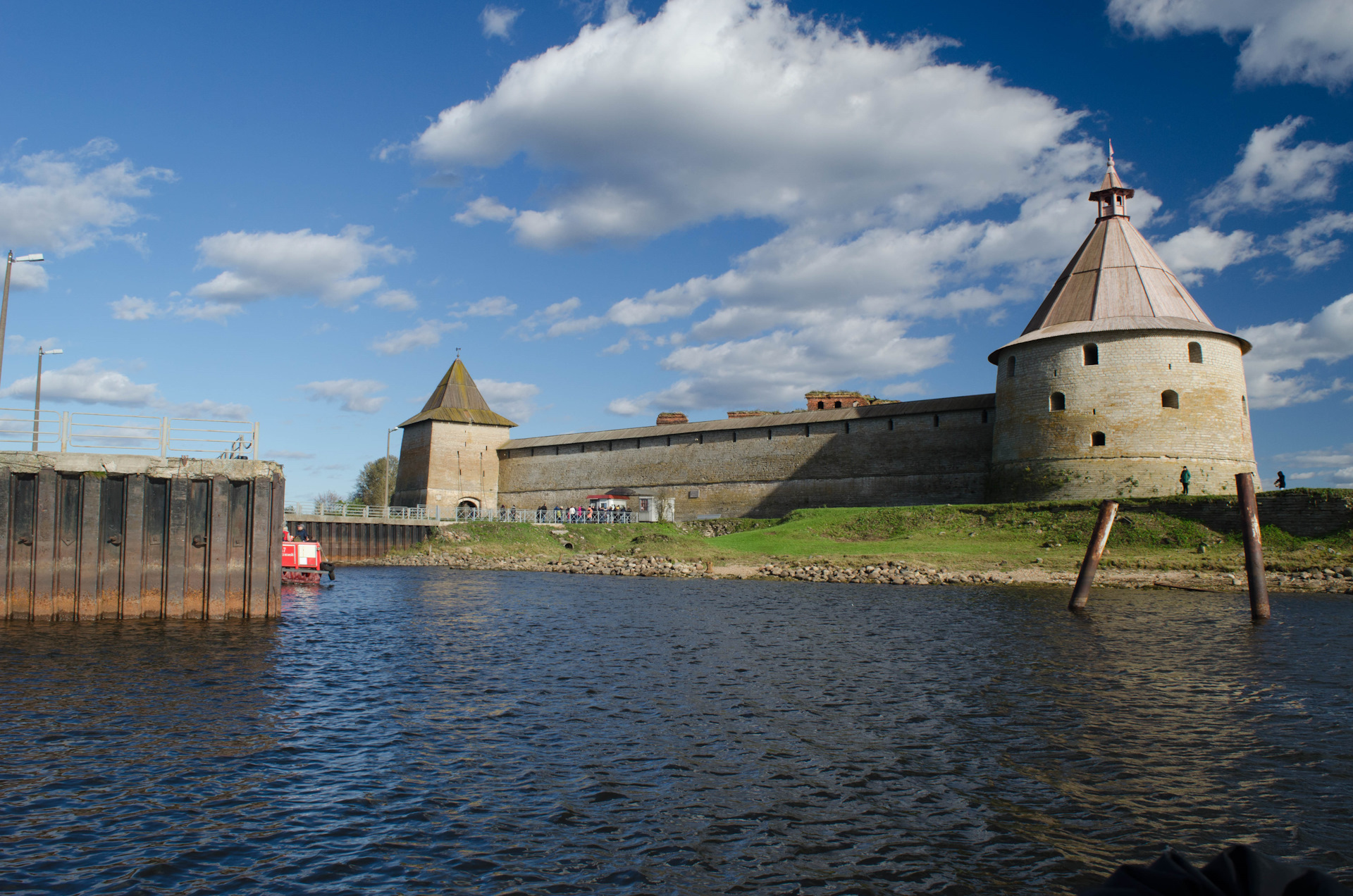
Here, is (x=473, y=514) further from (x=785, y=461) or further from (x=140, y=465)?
(x=140, y=465)

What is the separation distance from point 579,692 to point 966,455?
3089cm

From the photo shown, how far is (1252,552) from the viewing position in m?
16.1

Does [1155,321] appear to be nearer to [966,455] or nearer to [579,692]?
[966,455]

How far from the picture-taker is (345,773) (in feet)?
23.6

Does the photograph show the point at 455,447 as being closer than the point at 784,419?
No

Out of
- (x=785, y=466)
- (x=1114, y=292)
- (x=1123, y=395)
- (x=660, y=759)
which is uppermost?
(x=1114, y=292)

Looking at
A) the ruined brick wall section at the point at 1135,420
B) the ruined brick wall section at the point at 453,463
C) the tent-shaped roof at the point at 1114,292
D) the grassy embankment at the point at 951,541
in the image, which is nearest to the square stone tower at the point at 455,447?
the ruined brick wall section at the point at 453,463

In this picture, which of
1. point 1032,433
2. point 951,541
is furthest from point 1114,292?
point 951,541

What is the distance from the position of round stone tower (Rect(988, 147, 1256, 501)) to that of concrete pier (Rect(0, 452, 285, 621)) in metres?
27.7

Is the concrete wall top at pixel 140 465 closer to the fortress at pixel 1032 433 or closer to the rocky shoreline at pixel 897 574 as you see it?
the rocky shoreline at pixel 897 574

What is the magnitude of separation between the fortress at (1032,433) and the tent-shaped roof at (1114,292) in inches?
2.8

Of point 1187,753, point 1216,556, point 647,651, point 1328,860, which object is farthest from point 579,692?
point 1216,556

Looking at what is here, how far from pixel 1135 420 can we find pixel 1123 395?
1019mm

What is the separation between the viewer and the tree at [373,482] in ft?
232
